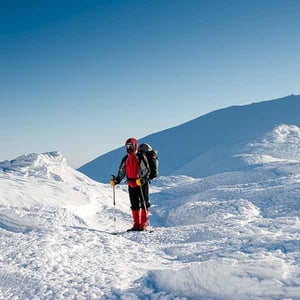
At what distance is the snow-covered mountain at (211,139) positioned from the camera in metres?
44.7

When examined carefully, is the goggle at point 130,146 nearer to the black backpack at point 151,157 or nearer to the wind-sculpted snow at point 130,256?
the black backpack at point 151,157

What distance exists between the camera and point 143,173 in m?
7.98

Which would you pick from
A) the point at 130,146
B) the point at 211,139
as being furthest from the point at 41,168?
the point at 211,139

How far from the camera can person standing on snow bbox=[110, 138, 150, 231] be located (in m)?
7.96

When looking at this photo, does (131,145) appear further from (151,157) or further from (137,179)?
(137,179)

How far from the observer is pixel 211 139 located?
54.5m

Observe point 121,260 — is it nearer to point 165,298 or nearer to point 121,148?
point 165,298

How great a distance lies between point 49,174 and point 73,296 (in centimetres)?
1921

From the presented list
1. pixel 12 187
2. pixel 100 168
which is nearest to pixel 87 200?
pixel 12 187

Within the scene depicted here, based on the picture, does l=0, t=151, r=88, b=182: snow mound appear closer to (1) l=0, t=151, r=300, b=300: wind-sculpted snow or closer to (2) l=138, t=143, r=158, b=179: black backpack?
(1) l=0, t=151, r=300, b=300: wind-sculpted snow

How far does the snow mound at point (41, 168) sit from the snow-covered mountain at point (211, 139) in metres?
19.2

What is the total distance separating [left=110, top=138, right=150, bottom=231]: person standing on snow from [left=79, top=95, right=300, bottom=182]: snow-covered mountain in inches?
1212

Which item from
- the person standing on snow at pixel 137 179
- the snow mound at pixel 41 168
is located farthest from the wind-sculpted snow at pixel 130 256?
the snow mound at pixel 41 168

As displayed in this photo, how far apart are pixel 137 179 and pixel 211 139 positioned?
1876 inches
